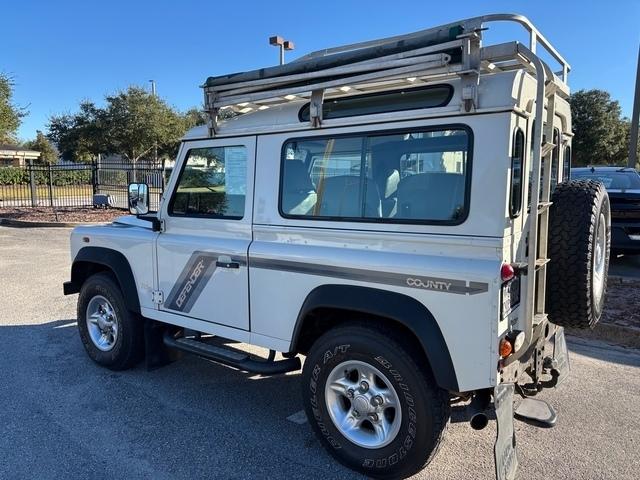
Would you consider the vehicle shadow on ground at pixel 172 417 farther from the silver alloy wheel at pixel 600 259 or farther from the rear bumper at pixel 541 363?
the silver alloy wheel at pixel 600 259

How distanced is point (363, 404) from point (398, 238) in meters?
1.01

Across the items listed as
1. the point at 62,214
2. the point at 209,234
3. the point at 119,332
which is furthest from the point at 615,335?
the point at 62,214

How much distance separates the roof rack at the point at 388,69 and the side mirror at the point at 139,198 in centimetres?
96

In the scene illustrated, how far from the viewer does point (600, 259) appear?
3342 millimetres

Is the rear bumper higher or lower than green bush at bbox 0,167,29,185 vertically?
lower

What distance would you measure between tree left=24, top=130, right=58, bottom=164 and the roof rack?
61.2m

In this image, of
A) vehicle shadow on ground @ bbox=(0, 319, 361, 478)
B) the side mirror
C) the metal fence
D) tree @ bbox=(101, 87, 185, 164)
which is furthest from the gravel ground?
tree @ bbox=(101, 87, 185, 164)

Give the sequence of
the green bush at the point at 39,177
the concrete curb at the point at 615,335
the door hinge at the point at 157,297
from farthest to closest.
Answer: the green bush at the point at 39,177 < the concrete curb at the point at 615,335 < the door hinge at the point at 157,297

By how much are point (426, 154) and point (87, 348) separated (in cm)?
369

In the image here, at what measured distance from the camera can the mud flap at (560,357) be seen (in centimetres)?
362

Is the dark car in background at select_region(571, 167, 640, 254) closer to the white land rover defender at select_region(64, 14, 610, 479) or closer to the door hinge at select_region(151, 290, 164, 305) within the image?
the white land rover defender at select_region(64, 14, 610, 479)

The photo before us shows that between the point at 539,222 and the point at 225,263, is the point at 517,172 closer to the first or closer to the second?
the point at 539,222

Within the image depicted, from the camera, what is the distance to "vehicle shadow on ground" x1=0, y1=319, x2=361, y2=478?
3188mm

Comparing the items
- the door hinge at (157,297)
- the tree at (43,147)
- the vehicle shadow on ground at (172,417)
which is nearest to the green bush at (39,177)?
the vehicle shadow on ground at (172,417)
